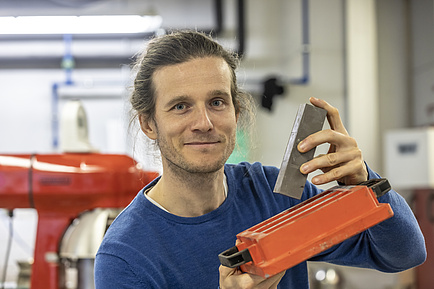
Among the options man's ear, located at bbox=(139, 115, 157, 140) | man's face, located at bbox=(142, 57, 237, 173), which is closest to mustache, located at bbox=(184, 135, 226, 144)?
man's face, located at bbox=(142, 57, 237, 173)

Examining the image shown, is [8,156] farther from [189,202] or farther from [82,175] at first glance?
[189,202]

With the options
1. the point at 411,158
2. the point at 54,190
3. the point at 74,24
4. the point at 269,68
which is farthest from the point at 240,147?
the point at 269,68

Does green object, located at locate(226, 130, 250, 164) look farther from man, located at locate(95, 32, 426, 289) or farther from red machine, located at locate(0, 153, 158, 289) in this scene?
red machine, located at locate(0, 153, 158, 289)

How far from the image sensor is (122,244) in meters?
1.04

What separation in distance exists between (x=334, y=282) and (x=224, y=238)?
6.87ft

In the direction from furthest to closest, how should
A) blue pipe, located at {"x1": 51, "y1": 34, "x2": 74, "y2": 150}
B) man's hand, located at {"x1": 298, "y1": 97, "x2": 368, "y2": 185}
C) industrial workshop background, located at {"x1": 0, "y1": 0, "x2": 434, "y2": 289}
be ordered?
blue pipe, located at {"x1": 51, "y1": 34, "x2": 74, "y2": 150} → industrial workshop background, located at {"x1": 0, "y1": 0, "x2": 434, "y2": 289} → man's hand, located at {"x1": 298, "y1": 97, "x2": 368, "y2": 185}

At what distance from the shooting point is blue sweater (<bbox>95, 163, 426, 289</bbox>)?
102 centimetres

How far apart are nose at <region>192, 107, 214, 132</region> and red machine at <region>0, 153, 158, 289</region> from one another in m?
0.54

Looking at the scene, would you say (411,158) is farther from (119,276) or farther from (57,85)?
(119,276)

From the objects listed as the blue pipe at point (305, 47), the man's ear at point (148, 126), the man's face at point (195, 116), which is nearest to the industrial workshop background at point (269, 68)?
the blue pipe at point (305, 47)

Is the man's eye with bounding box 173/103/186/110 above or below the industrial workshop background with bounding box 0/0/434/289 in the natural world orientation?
below

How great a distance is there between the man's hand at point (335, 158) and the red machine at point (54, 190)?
2.38 ft

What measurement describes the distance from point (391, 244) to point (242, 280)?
0.36m

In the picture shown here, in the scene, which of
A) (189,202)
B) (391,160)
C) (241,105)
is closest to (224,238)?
(189,202)
